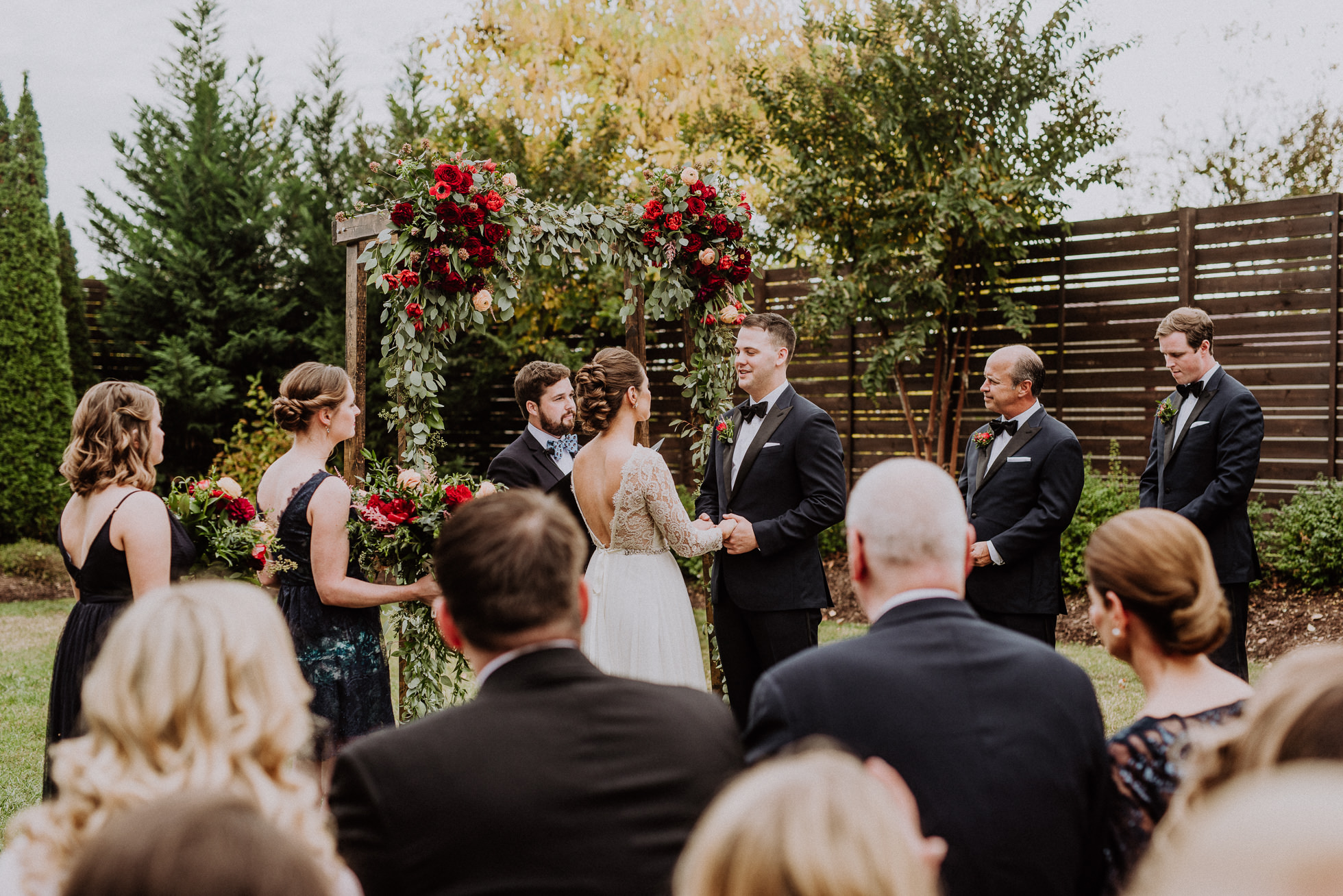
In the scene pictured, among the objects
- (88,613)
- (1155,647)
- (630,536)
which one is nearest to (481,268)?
(630,536)

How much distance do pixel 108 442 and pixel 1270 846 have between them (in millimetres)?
3344

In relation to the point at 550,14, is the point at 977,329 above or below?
below

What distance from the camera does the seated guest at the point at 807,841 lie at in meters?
0.88

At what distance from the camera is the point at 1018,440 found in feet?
15.0

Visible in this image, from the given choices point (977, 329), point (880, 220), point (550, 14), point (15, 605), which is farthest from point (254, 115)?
point (977, 329)

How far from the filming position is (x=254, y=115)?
12008 millimetres

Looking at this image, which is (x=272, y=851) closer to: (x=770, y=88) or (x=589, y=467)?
(x=589, y=467)

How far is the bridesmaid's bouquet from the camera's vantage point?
144 inches

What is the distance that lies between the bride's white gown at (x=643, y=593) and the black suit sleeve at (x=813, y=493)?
0.27 meters

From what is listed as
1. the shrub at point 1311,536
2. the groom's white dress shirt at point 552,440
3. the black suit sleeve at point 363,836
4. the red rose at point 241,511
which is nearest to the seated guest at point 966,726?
the black suit sleeve at point 363,836

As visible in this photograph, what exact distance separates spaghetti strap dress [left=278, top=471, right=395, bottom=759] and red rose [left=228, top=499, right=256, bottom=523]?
0.20 meters

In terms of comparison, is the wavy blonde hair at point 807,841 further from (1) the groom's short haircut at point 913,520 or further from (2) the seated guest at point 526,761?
(1) the groom's short haircut at point 913,520

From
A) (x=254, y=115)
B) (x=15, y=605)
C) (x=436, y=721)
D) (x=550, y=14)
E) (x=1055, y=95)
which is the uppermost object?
(x=550, y=14)

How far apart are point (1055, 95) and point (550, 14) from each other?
26.3 feet
